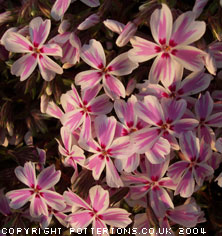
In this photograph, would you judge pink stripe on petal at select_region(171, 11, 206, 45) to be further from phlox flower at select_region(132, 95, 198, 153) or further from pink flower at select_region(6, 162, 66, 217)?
pink flower at select_region(6, 162, 66, 217)

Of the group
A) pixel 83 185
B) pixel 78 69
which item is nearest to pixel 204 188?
pixel 83 185

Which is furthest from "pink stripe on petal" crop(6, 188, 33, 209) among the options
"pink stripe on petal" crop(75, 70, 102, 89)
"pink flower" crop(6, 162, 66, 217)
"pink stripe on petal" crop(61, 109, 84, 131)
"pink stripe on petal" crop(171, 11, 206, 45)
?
"pink stripe on petal" crop(171, 11, 206, 45)

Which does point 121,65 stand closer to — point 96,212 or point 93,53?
point 93,53

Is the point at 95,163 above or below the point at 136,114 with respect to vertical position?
below

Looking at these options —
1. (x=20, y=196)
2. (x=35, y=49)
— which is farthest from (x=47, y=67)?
(x=20, y=196)

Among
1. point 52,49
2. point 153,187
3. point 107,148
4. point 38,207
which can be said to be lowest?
point 38,207
